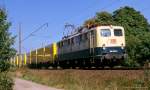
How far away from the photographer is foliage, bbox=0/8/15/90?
60.8 ft

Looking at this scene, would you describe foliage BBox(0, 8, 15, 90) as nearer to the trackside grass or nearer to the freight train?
the trackside grass

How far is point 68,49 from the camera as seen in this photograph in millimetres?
45531

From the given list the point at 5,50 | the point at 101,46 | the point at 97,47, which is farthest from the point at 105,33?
the point at 5,50

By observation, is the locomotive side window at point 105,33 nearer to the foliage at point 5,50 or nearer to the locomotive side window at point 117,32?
the locomotive side window at point 117,32

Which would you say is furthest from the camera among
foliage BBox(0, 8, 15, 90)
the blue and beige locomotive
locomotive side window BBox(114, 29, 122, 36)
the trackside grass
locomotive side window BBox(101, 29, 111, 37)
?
locomotive side window BBox(114, 29, 122, 36)

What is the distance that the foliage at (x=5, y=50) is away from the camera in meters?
18.5

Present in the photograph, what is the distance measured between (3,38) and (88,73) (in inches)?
484

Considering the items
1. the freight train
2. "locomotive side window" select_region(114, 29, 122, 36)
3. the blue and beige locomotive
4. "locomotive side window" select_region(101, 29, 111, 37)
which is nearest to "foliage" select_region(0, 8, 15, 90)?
the freight train

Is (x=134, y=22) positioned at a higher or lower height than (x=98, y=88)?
higher

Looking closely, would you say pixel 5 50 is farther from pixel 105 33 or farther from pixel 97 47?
pixel 105 33

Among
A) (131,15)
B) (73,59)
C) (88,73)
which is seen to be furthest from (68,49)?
(131,15)

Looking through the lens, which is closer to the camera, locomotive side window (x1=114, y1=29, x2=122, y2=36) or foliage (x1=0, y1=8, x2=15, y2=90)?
foliage (x1=0, y1=8, x2=15, y2=90)

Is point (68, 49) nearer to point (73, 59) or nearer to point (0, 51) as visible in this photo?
point (73, 59)

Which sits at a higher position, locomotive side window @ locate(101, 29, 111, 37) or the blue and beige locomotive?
locomotive side window @ locate(101, 29, 111, 37)
